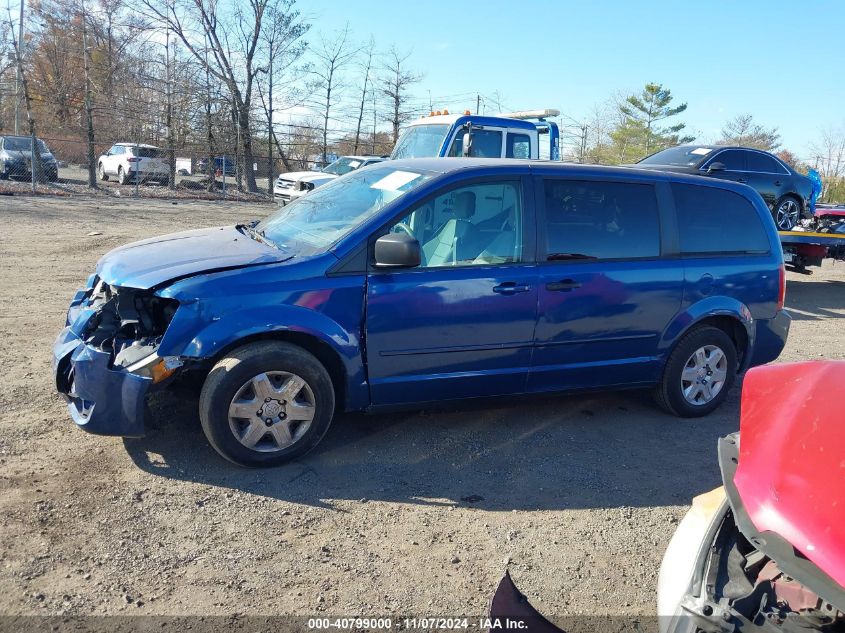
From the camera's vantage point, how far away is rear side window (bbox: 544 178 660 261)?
452 centimetres

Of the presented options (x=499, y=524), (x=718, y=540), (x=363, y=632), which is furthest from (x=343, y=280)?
(x=718, y=540)

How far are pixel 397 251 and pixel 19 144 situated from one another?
1969 cm

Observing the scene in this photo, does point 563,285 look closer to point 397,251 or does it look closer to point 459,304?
point 459,304

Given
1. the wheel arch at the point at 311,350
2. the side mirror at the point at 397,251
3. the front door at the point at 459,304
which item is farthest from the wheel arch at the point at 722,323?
the wheel arch at the point at 311,350

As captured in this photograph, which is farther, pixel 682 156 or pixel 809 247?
pixel 682 156

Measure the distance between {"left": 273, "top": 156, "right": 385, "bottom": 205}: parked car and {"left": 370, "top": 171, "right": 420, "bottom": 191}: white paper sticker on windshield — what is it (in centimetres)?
1218

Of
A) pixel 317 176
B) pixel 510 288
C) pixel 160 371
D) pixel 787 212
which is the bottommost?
pixel 160 371

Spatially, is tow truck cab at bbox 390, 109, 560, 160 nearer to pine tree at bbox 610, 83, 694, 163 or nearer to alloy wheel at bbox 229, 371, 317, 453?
alloy wheel at bbox 229, 371, 317, 453

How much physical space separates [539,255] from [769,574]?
2.70 metres

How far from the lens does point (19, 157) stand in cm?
1941

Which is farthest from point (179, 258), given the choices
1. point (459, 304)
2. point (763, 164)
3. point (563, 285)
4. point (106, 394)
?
point (763, 164)

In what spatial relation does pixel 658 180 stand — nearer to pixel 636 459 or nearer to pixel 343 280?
pixel 636 459

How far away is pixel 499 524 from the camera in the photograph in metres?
3.57

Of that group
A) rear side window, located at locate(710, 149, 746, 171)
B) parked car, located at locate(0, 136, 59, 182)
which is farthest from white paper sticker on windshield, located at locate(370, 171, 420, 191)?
parked car, located at locate(0, 136, 59, 182)
